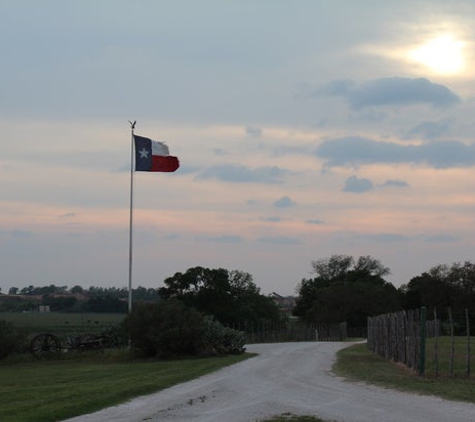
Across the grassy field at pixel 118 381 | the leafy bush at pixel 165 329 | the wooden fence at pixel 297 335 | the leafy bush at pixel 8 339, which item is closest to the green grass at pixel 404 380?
the grassy field at pixel 118 381

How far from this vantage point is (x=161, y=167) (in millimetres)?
39469

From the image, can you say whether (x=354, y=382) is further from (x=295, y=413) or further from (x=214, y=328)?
(x=214, y=328)

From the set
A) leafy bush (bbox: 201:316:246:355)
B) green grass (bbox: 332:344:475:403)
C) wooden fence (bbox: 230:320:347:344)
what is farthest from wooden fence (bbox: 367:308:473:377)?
wooden fence (bbox: 230:320:347:344)

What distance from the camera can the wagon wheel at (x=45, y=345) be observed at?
130 feet

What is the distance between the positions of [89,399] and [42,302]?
12159 centimetres

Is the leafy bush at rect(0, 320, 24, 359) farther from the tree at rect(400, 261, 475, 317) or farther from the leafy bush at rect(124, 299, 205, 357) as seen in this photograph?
the tree at rect(400, 261, 475, 317)

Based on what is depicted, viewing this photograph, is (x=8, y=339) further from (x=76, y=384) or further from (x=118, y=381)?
(x=118, y=381)

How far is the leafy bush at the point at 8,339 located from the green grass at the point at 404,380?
16.7 m

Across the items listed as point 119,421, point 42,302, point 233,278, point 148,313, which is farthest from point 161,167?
point 42,302

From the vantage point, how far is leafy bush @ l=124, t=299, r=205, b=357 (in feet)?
118

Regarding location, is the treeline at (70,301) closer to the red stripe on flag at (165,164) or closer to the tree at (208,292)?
the tree at (208,292)

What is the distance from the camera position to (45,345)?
3988 cm

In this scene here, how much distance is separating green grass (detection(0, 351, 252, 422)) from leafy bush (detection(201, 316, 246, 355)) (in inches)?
45.9

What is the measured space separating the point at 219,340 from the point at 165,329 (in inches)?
124
